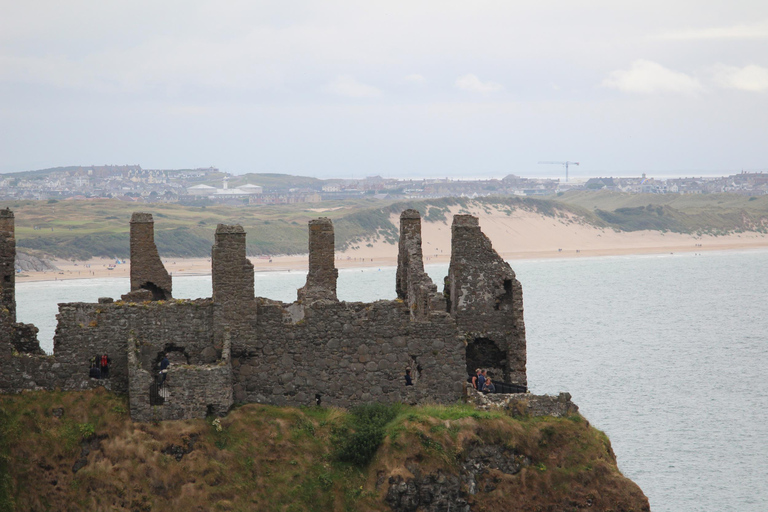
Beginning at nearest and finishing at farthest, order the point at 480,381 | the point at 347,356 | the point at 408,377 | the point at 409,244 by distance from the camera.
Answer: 1. the point at 347,356
2. the point at 408,377
3. the point at 480,381
4. the point at 409,244

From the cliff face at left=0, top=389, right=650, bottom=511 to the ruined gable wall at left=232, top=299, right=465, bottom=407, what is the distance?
54 centimetres

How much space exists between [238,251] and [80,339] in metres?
4.01

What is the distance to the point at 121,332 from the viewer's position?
23.3m

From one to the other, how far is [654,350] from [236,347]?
55.8m

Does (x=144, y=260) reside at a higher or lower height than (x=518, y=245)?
higher

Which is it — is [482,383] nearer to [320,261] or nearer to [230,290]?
[320,261]

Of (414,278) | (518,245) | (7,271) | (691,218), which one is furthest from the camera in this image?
(691,218)

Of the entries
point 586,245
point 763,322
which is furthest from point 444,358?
point 586,245

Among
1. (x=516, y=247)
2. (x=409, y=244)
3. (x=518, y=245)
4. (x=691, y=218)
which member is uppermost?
(x=409, y=244)

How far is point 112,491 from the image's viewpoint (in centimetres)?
2156

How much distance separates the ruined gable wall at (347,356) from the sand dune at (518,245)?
251 ft

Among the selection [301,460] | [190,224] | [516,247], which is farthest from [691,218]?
[301,460]

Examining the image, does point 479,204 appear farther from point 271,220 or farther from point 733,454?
point 733,454

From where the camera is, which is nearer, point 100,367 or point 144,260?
point 100,367
